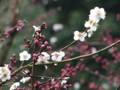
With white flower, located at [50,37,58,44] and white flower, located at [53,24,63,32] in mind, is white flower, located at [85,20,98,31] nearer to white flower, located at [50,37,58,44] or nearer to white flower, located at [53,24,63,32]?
white flower, located at [50,37,58,44]

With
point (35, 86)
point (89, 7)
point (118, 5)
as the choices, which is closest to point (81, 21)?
point (89, 7)

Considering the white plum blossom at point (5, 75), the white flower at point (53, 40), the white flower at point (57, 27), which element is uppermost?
the white flower at point (57, 27)

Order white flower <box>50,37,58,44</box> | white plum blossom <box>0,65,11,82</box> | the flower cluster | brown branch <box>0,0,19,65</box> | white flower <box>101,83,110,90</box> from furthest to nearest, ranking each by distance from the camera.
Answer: white flower <box>50,37,58,44</box> → white flower <box>101,83,110,90</box> → brown branch <box>0,0,19,65</box> → the flower cluster → white plum blossom <box>0,65,11,82</box>

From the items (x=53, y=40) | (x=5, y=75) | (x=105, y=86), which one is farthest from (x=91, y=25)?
(x=53, y=40)

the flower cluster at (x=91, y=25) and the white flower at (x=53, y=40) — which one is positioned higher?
the white flower at (x=53, y=40)

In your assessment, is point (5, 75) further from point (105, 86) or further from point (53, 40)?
point (53, 40)

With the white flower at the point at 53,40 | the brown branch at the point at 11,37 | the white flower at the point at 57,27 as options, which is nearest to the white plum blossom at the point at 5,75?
the brown branch at the point at 11,37

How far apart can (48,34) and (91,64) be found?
1.62 m

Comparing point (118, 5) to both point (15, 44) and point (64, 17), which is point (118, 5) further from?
point (15, 44)

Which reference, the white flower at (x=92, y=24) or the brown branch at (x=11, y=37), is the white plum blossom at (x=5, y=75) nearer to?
the white flower at (x=92, y=24)

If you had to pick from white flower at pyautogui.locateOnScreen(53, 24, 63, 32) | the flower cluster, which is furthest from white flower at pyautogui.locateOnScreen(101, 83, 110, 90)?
the flower cluster

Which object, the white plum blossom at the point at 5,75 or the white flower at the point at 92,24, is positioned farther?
the white flower at the point at 92,24

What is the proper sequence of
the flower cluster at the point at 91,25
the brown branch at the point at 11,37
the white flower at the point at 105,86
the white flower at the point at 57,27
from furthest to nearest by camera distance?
the white flower at the point at 57,27 < the white flower at the point at 105,86 < the brown branch at the point at 11,37 < the flower cluster at the point at 91,25

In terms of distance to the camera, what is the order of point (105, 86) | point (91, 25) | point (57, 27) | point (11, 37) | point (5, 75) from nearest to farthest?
point (5, 75) < point (91, 25) < point (11, 37) < point (105, 86) < point (57, 27)
